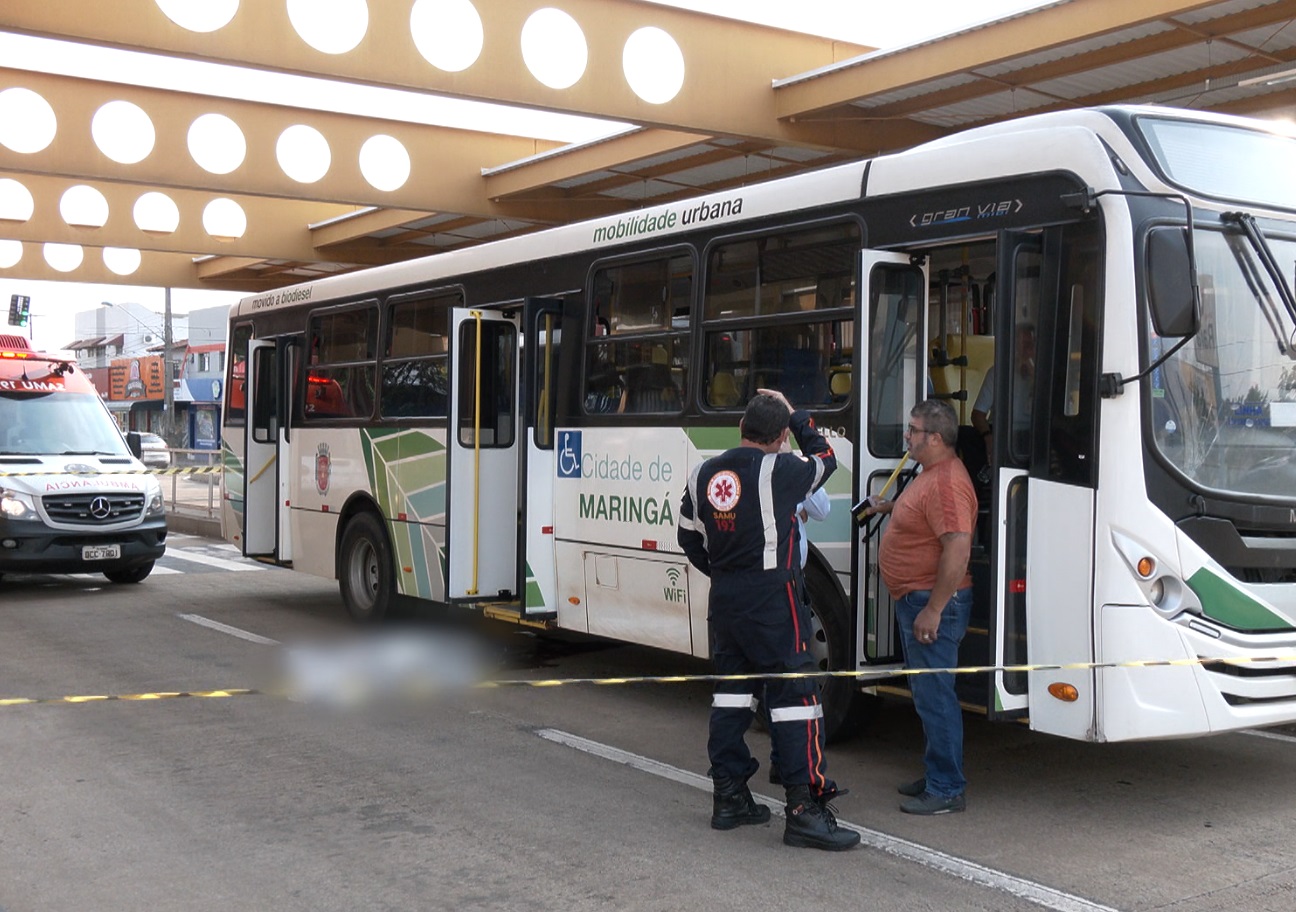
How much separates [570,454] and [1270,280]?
459 cm

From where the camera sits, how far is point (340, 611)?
12.9 metres

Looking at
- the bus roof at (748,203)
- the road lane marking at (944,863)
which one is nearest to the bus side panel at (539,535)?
the bus roof at (748,203)

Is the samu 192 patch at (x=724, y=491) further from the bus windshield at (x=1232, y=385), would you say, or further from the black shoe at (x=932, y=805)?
the bus windshield at (x=1232, y=385)

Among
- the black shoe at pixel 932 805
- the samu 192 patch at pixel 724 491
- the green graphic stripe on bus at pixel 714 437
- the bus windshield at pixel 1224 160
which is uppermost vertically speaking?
the bus windshield at pixel 1224 160

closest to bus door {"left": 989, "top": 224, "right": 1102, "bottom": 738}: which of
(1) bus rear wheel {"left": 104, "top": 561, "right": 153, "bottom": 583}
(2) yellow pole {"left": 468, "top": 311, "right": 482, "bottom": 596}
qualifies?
(2) yellow pole {"left": 468, "top": 311, "right": 482, "bottom": 596}

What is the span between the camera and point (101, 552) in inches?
543

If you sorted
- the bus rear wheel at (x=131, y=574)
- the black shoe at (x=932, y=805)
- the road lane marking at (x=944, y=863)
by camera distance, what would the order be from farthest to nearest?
the bus rear wheel at (x=131, y=574) → the black shoe at (x=932, y=805) → the road lane marking at (x=944, y=863)

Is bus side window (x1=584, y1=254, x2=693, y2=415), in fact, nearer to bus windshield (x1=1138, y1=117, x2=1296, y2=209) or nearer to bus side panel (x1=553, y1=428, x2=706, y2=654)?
bus side panel (x1=553, y1=428, x2=706, y2=654)

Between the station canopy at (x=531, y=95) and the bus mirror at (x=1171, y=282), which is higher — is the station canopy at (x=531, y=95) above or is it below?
above

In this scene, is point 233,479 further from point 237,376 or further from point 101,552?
point 101,552

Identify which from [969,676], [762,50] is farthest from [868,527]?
[762,50]

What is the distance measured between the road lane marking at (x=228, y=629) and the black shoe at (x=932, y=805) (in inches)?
251

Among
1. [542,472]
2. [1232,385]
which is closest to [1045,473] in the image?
[1232,385]

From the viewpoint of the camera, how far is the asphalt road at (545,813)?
510cm
